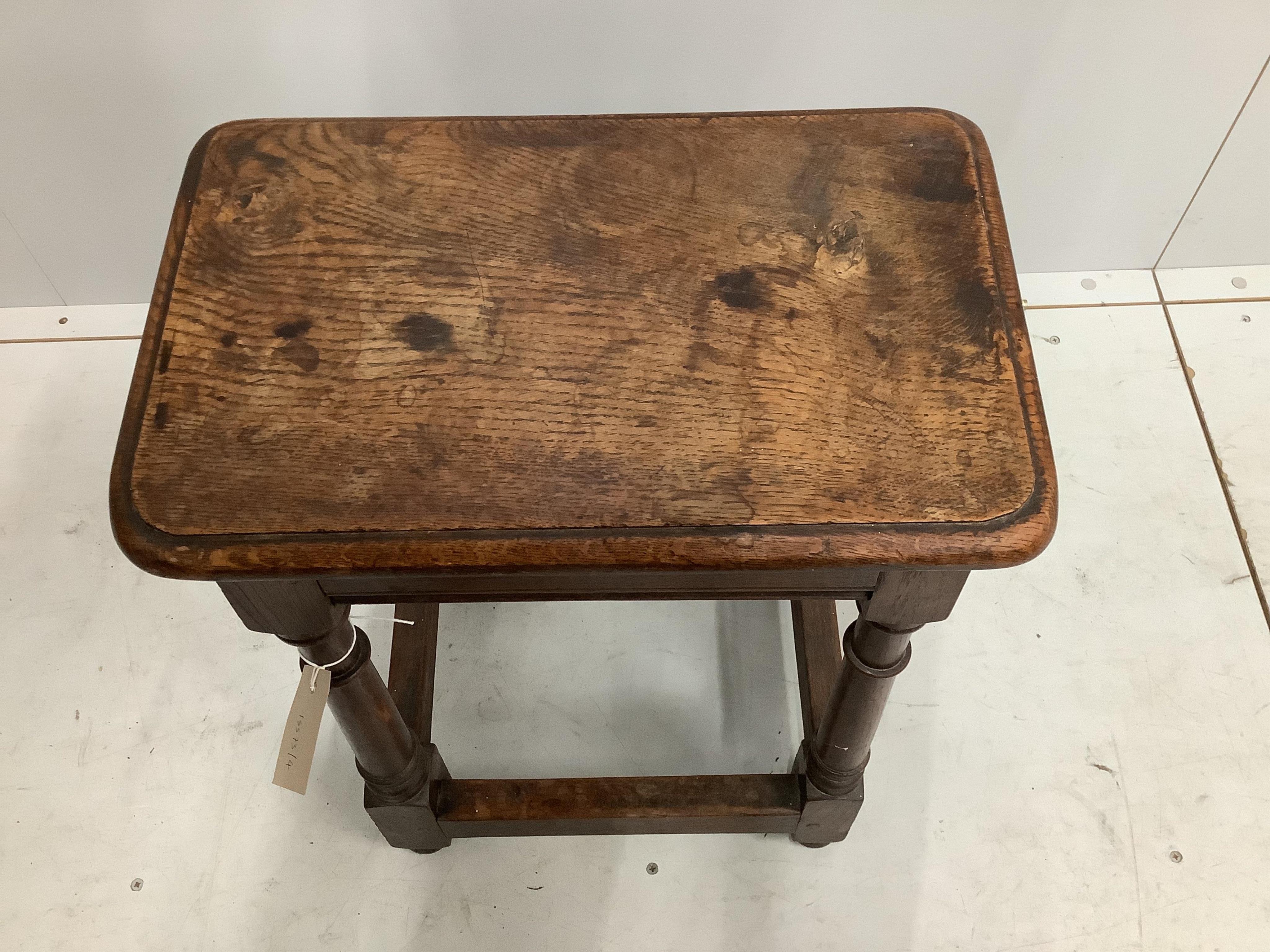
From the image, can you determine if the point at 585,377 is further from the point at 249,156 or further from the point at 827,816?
the point at 827,816

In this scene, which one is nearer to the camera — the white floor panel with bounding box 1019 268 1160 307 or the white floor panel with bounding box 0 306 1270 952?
the white floor panel with bounding box 0 306 1270 952

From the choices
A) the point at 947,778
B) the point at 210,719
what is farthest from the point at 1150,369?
the point at 210,719

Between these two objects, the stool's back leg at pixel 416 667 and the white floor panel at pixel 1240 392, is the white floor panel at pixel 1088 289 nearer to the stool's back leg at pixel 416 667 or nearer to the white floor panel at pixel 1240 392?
the white floor panel at pixel 1240 392

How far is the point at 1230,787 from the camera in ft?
3.70

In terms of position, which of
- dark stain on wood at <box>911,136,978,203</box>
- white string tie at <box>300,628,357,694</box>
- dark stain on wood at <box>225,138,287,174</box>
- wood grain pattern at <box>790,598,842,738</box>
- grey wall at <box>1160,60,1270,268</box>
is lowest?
wood grain pattern at <box>790,598,842,738</box>

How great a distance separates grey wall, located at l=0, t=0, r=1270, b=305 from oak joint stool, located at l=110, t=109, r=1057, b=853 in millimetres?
365

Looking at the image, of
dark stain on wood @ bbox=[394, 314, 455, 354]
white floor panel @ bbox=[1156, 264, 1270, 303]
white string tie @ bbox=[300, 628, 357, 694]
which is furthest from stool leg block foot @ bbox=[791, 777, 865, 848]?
white floor panel @ bbox=[1156, 264, 1270, 303]

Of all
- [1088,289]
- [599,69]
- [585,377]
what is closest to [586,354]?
[585,377]

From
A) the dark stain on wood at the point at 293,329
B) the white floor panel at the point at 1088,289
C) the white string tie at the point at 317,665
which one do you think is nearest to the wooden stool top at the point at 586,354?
the dark stain on wood at the point at 293,329

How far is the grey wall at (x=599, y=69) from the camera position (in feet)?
3.79

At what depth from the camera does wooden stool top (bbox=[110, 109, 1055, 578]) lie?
2.16 ft

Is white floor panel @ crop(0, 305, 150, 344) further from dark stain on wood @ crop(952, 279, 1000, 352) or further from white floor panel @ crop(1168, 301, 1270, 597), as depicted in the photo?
white floor panel @ crop(1168, 301, 1270, 597)

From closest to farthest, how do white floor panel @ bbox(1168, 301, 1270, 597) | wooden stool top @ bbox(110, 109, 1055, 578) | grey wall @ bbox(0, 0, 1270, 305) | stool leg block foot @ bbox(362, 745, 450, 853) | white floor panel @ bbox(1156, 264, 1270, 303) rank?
wooden stool top @ bbox(110, 109, 1055, 578), stool leg block foot @ bbox(362, 745, 450, 853), grey wall @ bbox(0, 0, 1270, 305), white floor panel @ bbox(1168, 301, 1270, 597), white floor panel @ bbox(1156, 264, 1270, 303)

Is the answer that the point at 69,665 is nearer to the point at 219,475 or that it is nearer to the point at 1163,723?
the point at 219,475
